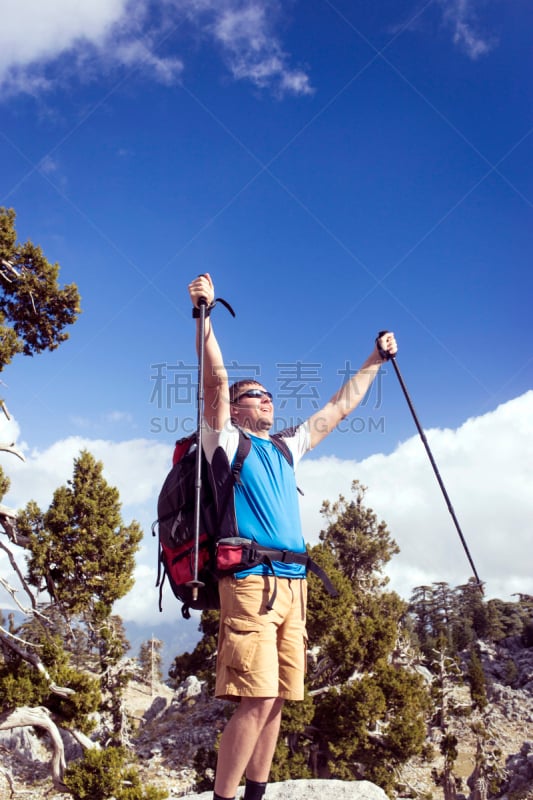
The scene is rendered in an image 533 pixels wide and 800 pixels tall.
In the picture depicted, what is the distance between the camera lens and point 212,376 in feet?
11.2

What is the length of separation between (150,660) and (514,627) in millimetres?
47508

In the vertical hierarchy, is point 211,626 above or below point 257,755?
above

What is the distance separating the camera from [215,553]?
10.8 ft

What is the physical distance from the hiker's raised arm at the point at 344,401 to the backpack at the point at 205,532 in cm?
76

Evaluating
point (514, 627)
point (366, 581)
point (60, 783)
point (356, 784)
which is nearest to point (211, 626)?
point (366, 581)

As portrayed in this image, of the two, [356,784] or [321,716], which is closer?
[356,784]

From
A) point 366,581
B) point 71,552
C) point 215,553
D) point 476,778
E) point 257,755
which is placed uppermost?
point 366,581

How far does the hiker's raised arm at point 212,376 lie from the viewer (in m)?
3.43

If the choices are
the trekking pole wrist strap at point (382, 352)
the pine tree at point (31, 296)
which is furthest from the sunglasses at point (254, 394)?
the pine tree at point (31, 296)

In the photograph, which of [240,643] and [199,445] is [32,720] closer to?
[240,643]

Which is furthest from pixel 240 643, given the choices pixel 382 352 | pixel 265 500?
pixel 382 352

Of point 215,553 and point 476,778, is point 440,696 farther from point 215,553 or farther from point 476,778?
point 215,553

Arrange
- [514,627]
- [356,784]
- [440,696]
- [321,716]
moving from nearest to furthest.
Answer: [356,784] → [321,716] → [440,696] → [514,627]

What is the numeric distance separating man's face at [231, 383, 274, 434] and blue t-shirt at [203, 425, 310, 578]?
18cm
